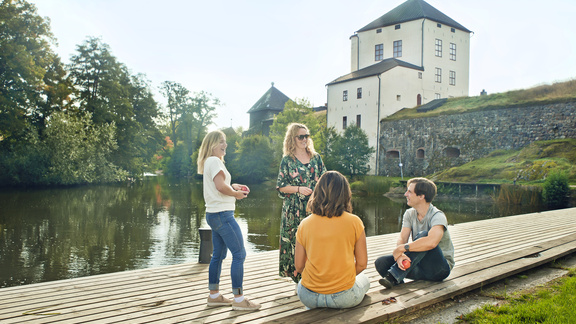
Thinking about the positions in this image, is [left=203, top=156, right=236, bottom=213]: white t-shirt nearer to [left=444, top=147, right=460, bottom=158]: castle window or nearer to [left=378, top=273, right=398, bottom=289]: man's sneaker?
[left=378, top=273, right=398, bottom=289]: man's sneaker

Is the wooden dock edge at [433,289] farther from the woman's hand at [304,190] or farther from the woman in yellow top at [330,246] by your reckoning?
the woman's hand at [304,190]

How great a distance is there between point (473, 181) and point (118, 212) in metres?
18.0

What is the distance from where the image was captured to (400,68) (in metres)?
34.9

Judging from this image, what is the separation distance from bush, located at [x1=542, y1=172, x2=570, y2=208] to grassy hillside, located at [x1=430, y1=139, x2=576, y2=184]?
2.05 meters

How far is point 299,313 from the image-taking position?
9.94 feet

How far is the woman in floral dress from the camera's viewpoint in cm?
388

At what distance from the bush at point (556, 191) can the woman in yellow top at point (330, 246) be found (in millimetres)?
17233

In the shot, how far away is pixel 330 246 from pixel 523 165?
2245 cm

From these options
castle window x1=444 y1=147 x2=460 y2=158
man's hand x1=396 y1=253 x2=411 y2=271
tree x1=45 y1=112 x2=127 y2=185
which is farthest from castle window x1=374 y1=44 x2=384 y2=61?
man's hand x1=396 y1=253 x2=411 y2=271

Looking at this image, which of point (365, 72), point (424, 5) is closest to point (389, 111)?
point (365, 72)

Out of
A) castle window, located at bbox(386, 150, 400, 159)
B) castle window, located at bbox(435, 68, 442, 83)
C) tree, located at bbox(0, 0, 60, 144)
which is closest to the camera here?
tree, located at bbox(0, 0, 60, 144)

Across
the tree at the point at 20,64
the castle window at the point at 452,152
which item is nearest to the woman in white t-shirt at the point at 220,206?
the tree at the point at 20,64

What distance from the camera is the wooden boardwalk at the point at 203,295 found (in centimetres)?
318

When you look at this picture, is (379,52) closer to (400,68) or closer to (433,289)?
(400,68)
